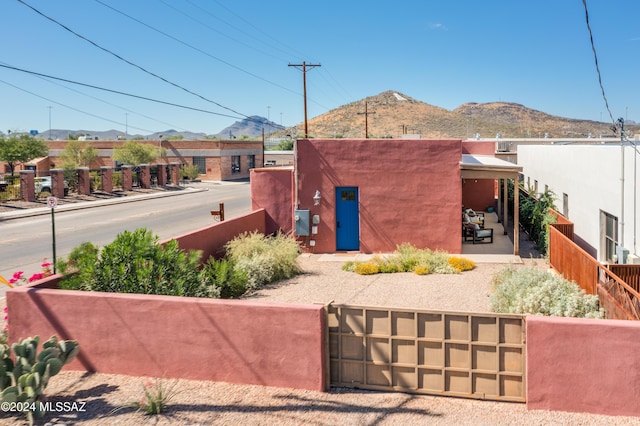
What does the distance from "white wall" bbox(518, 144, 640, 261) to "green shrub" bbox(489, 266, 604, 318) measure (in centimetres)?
303

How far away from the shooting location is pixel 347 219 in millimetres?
19031

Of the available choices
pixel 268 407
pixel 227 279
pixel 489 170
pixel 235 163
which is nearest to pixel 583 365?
pixel 268 407

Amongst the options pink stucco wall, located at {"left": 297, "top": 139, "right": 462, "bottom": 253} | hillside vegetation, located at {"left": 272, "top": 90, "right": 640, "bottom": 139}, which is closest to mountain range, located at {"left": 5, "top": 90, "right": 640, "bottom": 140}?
hillside vegetation, located at {"left": 272, "top": 90, "right": 640, "bottom": 139}

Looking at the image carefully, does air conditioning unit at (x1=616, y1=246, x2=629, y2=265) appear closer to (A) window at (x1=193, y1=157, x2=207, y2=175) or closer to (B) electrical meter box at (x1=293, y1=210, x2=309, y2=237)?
(B) electrical meter box at (x1=293, y1=210, x2=309, y2=237)

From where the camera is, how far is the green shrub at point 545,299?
9180 mm

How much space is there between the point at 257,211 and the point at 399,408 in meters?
12.7

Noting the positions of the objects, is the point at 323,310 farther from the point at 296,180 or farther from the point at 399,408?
the point at 296,180

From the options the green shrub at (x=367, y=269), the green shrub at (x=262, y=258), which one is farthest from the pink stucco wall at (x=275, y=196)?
the green shrub at (x=367, y=269)

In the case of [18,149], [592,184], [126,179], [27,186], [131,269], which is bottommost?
[131,269]

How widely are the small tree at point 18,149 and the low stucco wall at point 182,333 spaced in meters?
46.8

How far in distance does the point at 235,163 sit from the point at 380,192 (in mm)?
49106

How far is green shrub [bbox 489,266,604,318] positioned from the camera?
9180 mm

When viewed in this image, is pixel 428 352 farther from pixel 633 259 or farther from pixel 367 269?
pixel 367 269

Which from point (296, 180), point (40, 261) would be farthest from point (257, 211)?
point (40, 261)
